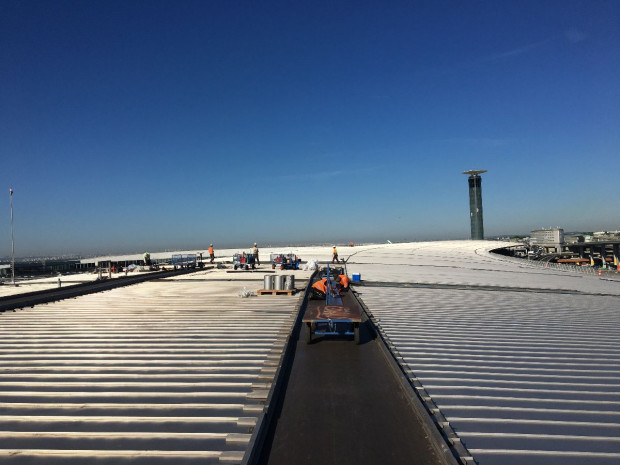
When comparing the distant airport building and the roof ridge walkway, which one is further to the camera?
the distant airport building

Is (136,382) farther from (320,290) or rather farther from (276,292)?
(276,292)

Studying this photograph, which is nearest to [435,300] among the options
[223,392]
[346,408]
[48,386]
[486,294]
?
[486,294]

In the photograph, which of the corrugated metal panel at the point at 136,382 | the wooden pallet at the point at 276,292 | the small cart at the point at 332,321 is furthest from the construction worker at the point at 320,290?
the small cart at the point at 332,321

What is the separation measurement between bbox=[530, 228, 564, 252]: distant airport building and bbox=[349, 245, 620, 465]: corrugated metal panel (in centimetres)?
7686

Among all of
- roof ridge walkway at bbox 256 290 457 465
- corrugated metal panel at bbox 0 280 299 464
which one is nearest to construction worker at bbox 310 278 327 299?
corrugated metal panel at bbox 0 280 299 464

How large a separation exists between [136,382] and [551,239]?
9309cm

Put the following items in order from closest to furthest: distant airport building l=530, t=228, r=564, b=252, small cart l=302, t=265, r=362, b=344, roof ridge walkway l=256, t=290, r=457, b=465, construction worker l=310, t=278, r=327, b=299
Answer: roof ridge walkway l=256, t=290, r=457, b=465 → small cart l=302, t=265, r=362, b=344 → construction worker l=310, t=278, r=327, b=299 → distant airport building l=530, t=228, r=564, b=252

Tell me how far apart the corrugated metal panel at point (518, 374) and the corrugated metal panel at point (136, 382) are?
3139 mm

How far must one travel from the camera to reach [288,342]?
8867 mm

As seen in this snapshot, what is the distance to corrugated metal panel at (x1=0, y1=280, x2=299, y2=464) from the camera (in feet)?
15.0

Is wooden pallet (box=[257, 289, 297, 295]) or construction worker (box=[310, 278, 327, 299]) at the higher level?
construction worker (box=[310, 278, 327, 299])

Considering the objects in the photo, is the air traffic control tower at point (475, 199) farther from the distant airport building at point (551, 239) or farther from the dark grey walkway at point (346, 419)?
the dark grey walkway at point (346, 419)

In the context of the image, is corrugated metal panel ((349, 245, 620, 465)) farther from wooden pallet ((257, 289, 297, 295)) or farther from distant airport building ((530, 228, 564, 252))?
distant airport building ((530, 228, 564, 252))

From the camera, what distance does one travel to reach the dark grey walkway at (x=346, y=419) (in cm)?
457
